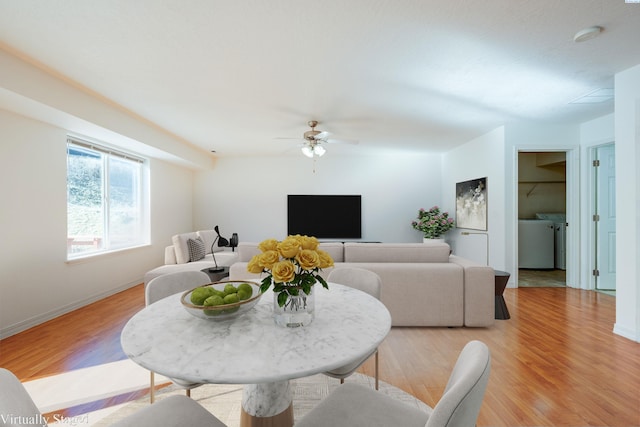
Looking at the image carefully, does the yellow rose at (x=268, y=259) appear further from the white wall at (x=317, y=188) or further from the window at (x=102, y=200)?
the white wall at (x=317, y=188)

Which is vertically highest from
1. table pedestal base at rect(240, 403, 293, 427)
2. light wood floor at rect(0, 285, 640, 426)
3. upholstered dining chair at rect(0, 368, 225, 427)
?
upholstered dining chair at rect(0, 368, 225, 427)

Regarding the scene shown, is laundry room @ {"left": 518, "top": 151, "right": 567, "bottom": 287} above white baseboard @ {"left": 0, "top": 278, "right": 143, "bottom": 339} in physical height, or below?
above

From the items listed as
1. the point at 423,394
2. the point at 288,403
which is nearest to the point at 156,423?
the point at 288,403

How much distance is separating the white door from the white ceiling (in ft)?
2.41

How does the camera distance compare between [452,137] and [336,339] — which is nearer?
[336,339]

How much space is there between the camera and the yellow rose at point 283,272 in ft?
3.14

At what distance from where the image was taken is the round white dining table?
0.77 m

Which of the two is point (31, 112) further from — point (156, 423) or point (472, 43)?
point (472, 43)

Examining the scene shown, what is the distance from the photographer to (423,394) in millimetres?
1733

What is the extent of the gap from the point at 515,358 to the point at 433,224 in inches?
141

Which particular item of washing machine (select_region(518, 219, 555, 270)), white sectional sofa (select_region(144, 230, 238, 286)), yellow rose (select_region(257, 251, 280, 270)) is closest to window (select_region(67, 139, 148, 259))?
white sectional sofa (select_region(144, 230, 238, 286))

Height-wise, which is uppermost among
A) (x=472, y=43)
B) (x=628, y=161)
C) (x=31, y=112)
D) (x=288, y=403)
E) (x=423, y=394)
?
(x=472, y=43)

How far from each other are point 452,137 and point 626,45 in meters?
2.60

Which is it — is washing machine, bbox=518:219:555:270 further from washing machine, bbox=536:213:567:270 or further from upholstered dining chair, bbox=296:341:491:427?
upholstered dining chair, bbox=296:341:491:427
